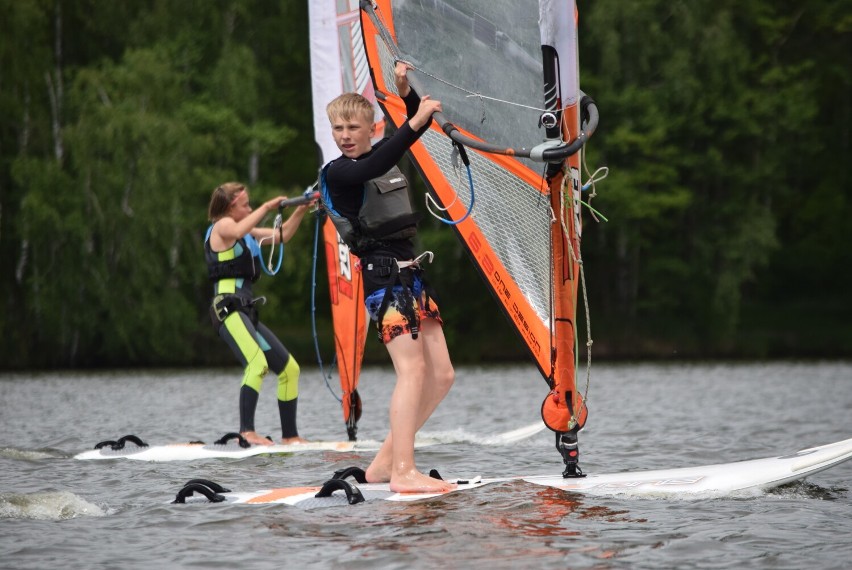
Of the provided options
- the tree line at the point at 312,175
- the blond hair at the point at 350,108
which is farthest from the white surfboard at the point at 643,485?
the tree line at the point at 312,175

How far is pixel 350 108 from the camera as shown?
5816 millimetres

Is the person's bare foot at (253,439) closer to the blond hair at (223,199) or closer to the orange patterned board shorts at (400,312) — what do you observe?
the blond hair at (223,199)

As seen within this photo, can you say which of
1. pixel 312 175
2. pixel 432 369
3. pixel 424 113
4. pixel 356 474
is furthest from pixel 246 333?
pixel 312 175

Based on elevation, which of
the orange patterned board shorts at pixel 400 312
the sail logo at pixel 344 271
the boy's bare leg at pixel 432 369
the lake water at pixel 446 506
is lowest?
the lake water at pixel 446 506

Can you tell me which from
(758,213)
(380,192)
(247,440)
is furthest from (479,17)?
(758,213)

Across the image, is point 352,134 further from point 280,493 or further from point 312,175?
point 312,175

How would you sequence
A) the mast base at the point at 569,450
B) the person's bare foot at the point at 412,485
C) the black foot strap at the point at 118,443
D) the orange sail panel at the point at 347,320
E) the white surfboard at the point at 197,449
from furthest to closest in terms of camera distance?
1. the orange sail panel at the point at 347,320
2. the black foot strap at the point at 118,443
3. the white surfboard at the point at 197,449
4. the mast base at the point at 569,450
5. the person's bare foot at the point at 412,485

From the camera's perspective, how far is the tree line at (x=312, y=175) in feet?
82.7

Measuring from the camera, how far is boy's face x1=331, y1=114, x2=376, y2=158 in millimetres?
5824

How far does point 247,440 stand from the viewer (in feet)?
28.7

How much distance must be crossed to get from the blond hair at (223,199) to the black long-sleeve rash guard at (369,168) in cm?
298

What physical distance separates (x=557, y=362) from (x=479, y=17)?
1.76 meters

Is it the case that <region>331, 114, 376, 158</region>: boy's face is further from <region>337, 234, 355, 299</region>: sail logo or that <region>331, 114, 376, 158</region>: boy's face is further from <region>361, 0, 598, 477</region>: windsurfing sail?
<region>337, 234, 355, 299</region>: sail logo

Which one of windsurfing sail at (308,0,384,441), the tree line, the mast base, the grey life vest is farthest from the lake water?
the tree line
